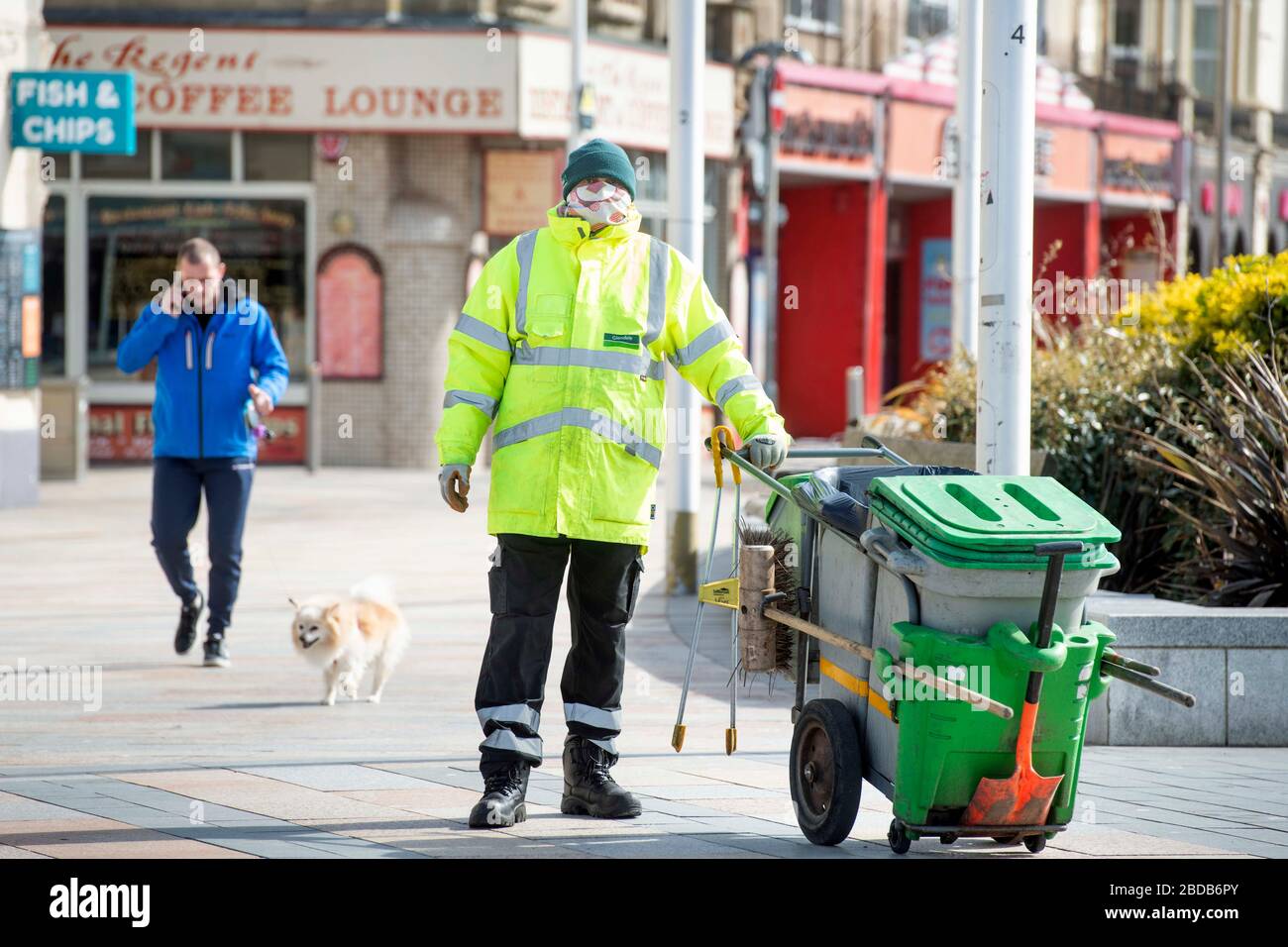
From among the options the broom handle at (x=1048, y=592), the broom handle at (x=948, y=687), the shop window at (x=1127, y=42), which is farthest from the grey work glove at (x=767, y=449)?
the shop window at (x=1127, y=42)

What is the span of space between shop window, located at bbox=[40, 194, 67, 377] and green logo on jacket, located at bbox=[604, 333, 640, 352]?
1737 cm

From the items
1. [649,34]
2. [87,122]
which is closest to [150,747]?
[87,122]

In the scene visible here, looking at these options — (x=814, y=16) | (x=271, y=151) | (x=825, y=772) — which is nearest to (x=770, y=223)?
(x=814, y=16)

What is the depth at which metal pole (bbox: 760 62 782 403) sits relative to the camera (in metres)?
24.3

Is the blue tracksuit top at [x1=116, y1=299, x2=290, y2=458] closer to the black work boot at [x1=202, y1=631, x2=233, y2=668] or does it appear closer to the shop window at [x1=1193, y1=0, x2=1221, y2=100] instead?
the black work boot at [x1=202, y1=631, x2=233, y2=668]

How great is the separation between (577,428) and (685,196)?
563cm

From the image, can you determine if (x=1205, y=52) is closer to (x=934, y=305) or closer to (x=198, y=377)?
(x=934, y=305)

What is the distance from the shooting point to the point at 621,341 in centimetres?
582

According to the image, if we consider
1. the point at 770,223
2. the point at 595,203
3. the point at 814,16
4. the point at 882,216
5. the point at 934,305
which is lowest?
the point at 595,203

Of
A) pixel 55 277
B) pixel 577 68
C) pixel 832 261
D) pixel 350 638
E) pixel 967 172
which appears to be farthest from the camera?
pixel 832 261

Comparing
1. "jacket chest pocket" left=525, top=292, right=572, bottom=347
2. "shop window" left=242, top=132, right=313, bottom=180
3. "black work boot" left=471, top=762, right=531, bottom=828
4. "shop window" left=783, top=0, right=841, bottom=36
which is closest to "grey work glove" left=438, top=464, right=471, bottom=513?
"jacket chest pocket" left=525, top=292, right=572, bottom=347

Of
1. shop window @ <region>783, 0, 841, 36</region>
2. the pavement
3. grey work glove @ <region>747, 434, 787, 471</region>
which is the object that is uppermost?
shop window @ <region>783, 0, 841, 36</region>

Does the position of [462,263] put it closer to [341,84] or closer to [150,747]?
[341,84]

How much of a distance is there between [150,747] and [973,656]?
3.28m
